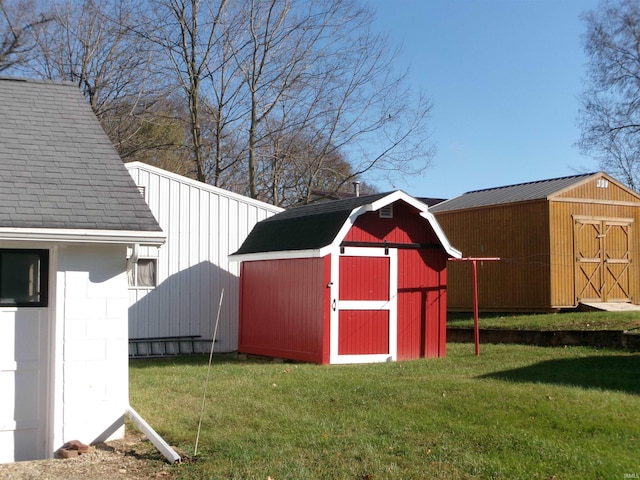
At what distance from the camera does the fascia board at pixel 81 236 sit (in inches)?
302

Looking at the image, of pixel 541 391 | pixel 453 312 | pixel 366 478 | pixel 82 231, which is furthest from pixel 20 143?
pixel 453 312

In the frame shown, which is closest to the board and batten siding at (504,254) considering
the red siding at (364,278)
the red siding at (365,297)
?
the red siding at (365,297)

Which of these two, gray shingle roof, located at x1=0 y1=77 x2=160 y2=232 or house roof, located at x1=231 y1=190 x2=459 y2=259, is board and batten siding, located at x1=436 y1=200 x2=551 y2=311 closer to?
house roof, located at x1=231 y1=190 x2=459 y2=259

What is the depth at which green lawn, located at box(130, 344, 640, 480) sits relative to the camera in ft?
21.9

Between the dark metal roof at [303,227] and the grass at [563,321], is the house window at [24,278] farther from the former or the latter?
the grass at [563,321]

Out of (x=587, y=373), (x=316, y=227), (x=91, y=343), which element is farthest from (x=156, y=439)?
(x=316, y=227)

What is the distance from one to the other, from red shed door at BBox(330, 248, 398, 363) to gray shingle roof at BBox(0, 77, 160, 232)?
5.78 metres

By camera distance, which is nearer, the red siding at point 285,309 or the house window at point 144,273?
the red siding at point 285,309

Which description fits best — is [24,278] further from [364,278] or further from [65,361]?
[364,278]

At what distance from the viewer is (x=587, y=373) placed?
11.6 m

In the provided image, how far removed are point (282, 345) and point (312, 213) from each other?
8.73 ft

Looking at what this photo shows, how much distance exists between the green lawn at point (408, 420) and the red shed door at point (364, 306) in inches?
50.8

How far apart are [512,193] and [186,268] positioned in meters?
10.7

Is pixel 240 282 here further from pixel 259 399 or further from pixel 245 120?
pixel 245 120
